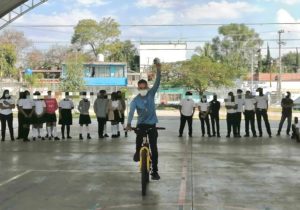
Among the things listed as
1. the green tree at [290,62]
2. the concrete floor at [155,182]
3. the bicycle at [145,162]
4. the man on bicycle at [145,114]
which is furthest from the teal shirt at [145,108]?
the green tree at [290,62]

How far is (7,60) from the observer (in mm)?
72688

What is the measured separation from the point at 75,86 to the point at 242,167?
51.7 m

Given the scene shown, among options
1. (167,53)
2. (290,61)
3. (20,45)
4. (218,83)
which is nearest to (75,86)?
(218,83)

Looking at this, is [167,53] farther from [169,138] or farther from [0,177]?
[0,177]

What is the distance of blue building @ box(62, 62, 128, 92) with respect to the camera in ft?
250

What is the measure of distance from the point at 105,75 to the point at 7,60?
14033 millimetres

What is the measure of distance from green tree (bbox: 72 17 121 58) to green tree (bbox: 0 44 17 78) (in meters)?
17.4

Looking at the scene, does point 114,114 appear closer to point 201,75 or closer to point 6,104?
point 6,104

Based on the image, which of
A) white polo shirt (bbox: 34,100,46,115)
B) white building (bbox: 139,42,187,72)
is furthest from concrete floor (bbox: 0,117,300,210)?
white building (bbox: 139,42,187,72)

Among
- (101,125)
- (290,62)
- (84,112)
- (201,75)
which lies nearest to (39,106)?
(84,112)

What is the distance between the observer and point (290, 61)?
13788 cm

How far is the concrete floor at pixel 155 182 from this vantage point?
313 inches

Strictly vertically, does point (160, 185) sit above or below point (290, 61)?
below

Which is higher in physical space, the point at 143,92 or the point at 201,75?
the point at 201,75
